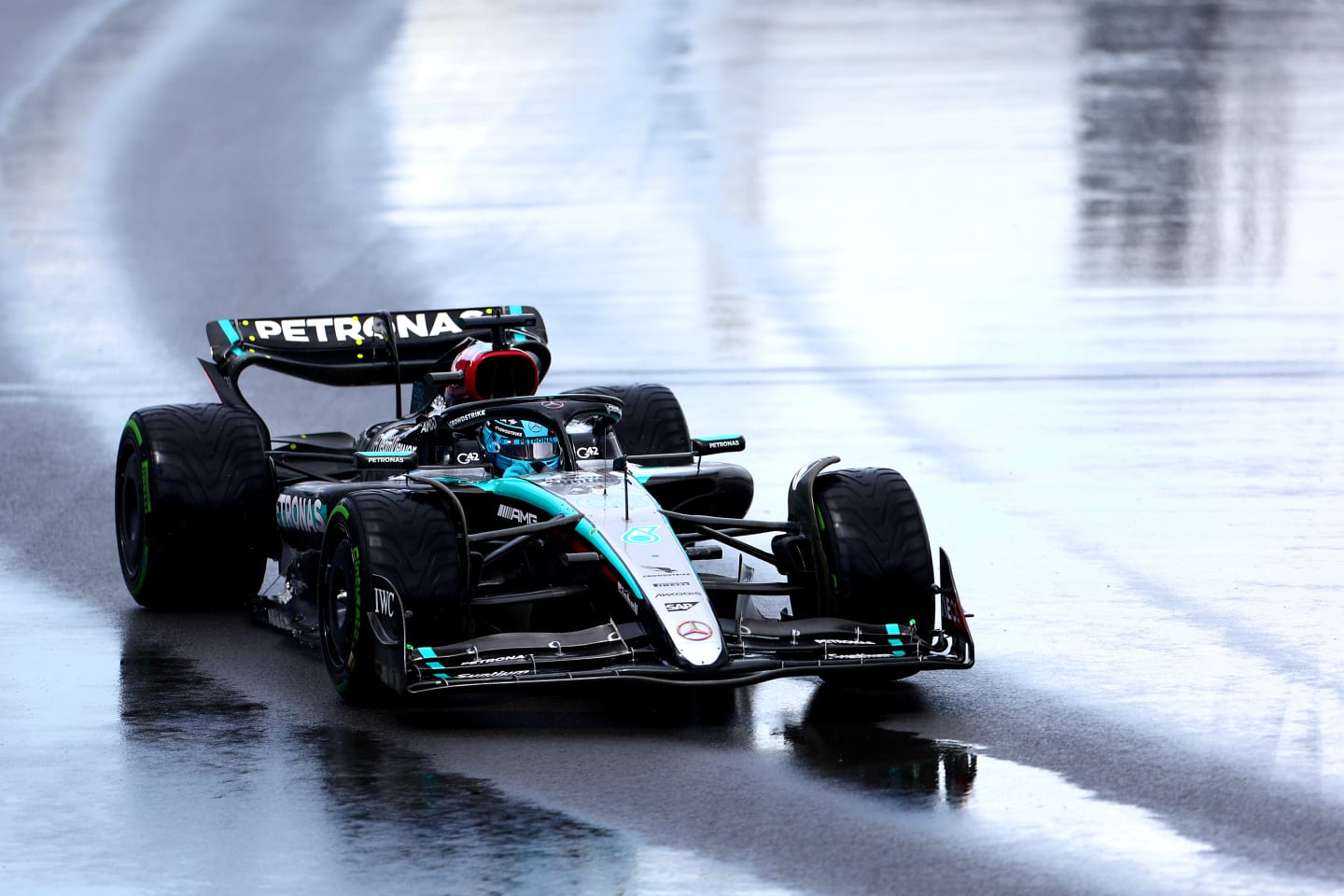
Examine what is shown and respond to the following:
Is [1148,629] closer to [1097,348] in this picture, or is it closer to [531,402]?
[531,402]

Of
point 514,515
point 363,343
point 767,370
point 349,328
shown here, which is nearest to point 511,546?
point 514,515

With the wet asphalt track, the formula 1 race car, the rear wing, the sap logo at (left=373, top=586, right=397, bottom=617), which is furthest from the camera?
the rear wing

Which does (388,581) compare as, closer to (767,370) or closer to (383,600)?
(383,600)

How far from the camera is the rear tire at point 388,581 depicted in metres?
8.88

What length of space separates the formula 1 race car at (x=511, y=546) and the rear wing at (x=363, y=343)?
0.08 m

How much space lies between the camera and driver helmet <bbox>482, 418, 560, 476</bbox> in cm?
1041

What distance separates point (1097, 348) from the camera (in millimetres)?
19672

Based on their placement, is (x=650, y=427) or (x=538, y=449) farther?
(x=650, y=427)

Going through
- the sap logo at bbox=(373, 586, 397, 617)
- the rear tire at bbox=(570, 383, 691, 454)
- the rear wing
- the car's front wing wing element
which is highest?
the rear wing

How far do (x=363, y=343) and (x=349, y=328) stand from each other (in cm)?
15

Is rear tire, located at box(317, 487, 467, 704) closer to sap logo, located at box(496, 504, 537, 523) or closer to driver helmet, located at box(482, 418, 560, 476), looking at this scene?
sap logo, located at box(496, 504, 537, 523)

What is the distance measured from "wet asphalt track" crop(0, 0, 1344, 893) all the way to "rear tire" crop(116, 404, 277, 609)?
29 cm

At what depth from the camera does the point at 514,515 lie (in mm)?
10047

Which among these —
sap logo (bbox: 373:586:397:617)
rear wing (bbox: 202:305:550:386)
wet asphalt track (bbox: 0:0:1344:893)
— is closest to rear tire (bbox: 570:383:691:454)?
rear wing (bbox: 202:305:550:386)
